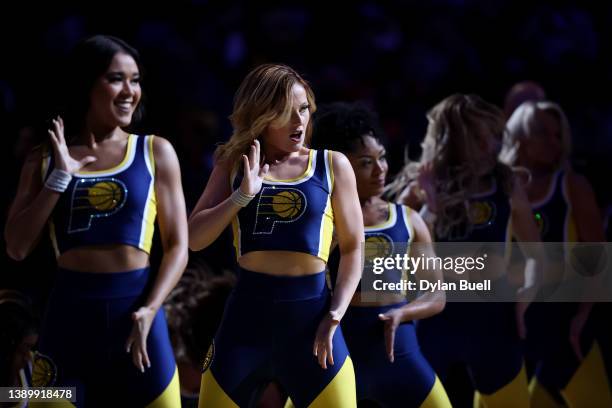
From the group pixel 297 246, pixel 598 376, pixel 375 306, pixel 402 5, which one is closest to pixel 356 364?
pixel 375 306

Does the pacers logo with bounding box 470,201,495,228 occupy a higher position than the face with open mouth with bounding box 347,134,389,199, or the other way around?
the face with open mouth with bounding box 347,134,389,199

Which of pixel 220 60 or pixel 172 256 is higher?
pixel 220 60

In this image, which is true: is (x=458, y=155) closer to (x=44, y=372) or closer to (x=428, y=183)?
(x=428, y=183)

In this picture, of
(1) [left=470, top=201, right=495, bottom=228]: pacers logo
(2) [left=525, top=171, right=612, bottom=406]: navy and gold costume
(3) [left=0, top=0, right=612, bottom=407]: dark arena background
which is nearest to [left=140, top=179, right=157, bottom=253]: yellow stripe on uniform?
(1) [left=470, top=201, right=495, bottom=228]: pacers logo

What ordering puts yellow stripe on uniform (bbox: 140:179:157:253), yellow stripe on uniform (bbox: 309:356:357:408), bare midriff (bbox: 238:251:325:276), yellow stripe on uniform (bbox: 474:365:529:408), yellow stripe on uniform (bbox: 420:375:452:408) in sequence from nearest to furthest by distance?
1. yellow stripe on uniform (bbox: 309:356:357:408)
2. bare midriff (bbox: 238:251:325:276)
3. yellow stripe on uniform (bbox: 140:179:157:253)
4. yellow stripe on uniform (bbox: 420:375:452:408)
5. yellow stripe on uniform (bbox: 474:365:529:408)

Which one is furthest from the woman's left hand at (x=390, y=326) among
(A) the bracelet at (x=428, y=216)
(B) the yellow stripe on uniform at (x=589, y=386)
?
(B) the yellow stripe on uniform at (x=589, y=386)

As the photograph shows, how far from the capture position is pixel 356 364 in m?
3.93

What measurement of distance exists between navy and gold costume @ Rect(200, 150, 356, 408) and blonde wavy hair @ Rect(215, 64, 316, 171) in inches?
7.2

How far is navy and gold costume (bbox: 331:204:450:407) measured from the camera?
3865 mm

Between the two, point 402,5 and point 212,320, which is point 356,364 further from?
point 402,5

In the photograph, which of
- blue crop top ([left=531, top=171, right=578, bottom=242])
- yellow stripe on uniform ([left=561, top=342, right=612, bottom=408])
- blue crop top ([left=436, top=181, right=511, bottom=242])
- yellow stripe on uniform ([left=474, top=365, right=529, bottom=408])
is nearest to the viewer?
yellow stripe on uniform ([left=474, top=365, right=529, bottom=408])

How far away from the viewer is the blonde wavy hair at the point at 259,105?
3379mm

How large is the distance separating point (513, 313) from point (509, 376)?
34cm

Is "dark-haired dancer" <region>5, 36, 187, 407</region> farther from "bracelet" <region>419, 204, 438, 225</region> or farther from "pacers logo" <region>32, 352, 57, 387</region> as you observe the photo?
"bracelet" <region>419, 204, 438, 225</region>
